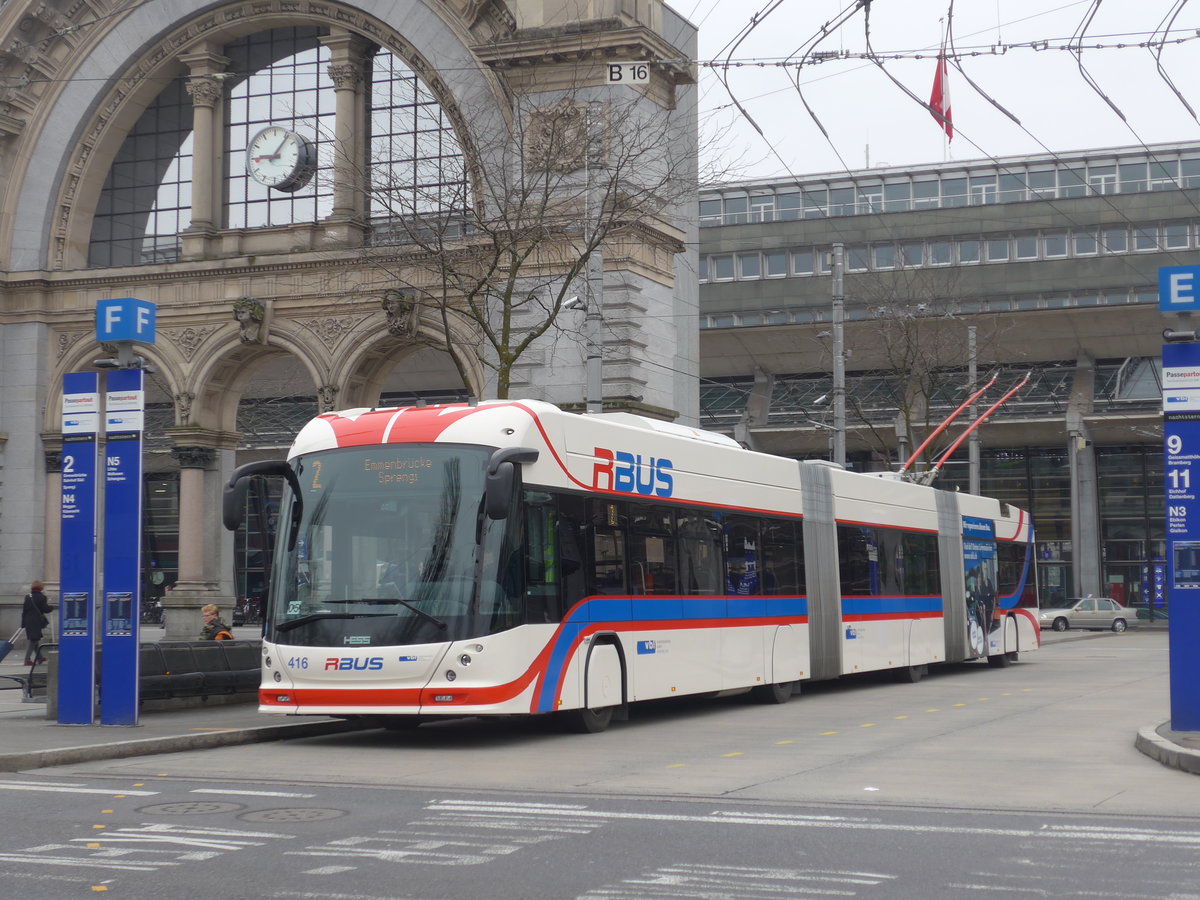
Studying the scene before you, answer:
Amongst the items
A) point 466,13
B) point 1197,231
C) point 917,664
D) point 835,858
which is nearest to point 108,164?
point 466,13

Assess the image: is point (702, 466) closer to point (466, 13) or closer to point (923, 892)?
point (923, 892)

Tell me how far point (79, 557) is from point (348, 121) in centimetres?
1883

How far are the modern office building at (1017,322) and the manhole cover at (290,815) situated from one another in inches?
1770

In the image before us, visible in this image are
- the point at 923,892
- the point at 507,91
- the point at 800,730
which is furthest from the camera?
the point at 507,91

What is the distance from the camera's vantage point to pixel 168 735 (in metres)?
15.4

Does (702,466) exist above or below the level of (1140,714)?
above

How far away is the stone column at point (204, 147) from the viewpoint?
35.2 m

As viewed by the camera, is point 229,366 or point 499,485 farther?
point 229,366

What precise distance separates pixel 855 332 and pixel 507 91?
28824mm

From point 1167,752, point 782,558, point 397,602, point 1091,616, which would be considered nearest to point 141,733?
point 397,602

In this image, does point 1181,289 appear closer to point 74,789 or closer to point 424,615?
point 424,615

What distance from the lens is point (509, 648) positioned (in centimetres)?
1503

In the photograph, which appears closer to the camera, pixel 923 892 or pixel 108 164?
pixel 923 892

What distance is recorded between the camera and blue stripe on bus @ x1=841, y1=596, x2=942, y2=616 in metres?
23.5
